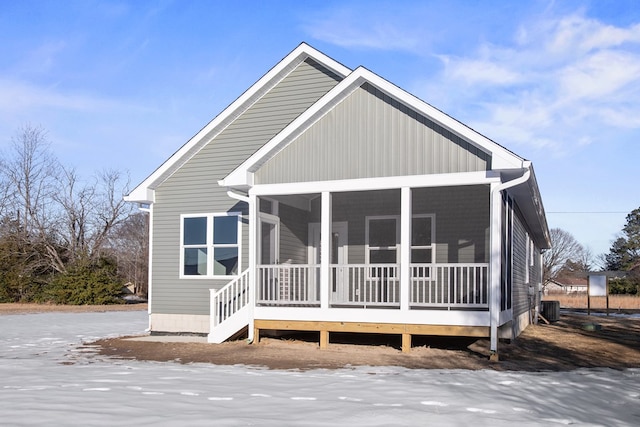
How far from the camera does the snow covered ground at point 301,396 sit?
20.8 ft

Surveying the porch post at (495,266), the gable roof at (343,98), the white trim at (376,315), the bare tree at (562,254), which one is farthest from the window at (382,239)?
the bare tree at (562,254)

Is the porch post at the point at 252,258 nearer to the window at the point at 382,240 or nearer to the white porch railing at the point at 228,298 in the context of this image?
the white porch railing at the point at 228,298

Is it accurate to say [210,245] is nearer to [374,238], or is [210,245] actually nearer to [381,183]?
[374,238]

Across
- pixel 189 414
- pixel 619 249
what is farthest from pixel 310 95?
pixel 619 249

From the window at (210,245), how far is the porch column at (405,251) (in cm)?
506

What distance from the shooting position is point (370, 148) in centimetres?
1260

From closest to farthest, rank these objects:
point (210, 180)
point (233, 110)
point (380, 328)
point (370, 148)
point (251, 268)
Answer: point (380, 328) < point (370, 148) < point (251, 268) < point (233, 110) < point (210, 180)

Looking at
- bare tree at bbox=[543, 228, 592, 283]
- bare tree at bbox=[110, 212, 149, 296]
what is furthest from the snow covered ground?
bare tree at bbox=[543, 228, 592, 283]

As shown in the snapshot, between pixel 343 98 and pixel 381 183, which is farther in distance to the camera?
pixel 343 98

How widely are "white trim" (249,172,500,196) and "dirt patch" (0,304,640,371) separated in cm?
326

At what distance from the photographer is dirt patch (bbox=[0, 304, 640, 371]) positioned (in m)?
11.0

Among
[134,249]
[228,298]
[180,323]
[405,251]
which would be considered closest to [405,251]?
[405,251]

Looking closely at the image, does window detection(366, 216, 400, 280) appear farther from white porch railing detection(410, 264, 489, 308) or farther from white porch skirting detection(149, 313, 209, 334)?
white porch skirting detection(149, 313, 209, 334)

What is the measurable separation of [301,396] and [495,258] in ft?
17.4
